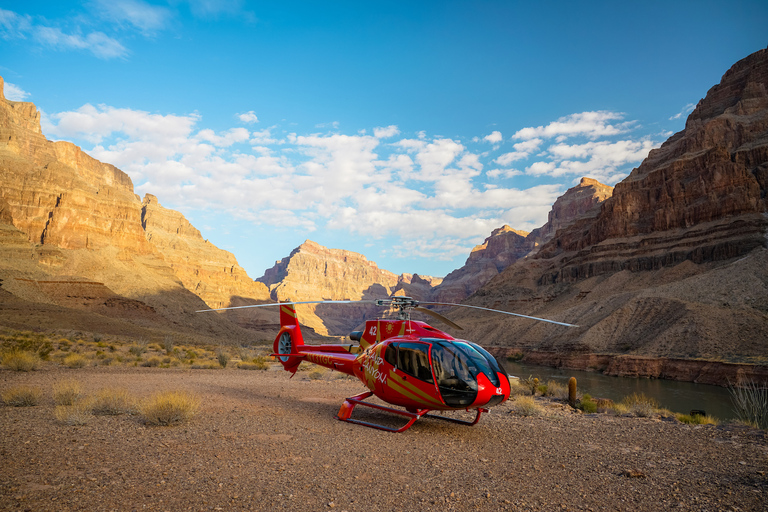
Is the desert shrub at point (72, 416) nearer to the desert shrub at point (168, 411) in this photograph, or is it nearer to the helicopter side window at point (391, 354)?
the desert shrub at point (168, 411)

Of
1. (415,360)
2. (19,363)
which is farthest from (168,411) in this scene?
(19,363)

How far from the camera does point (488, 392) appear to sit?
6957 mm

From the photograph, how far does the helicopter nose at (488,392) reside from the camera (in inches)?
272

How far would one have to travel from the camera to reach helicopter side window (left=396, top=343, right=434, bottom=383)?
7.39 m

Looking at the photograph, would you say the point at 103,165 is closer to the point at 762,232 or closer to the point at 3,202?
the point at 3,202

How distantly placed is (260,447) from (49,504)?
2751mm

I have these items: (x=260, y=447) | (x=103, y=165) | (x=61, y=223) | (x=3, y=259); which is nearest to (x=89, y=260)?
(x=61, y=223)

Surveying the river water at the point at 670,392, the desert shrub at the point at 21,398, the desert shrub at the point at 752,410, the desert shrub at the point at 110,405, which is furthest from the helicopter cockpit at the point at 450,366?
the river water at the point at 670,392

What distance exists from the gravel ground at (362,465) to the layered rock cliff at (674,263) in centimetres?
2735

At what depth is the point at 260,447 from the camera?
6.07m

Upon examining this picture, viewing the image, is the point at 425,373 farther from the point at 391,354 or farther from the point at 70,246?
the point at 70,246

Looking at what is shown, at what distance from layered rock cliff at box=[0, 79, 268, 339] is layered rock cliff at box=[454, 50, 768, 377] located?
175 ft

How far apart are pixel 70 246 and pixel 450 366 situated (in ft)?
261

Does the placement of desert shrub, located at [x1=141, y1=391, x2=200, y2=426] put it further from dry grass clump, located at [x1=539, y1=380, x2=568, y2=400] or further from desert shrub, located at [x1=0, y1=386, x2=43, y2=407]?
dry grass clump, located at [x1=539, y1=380, x2=568, y2=400]
